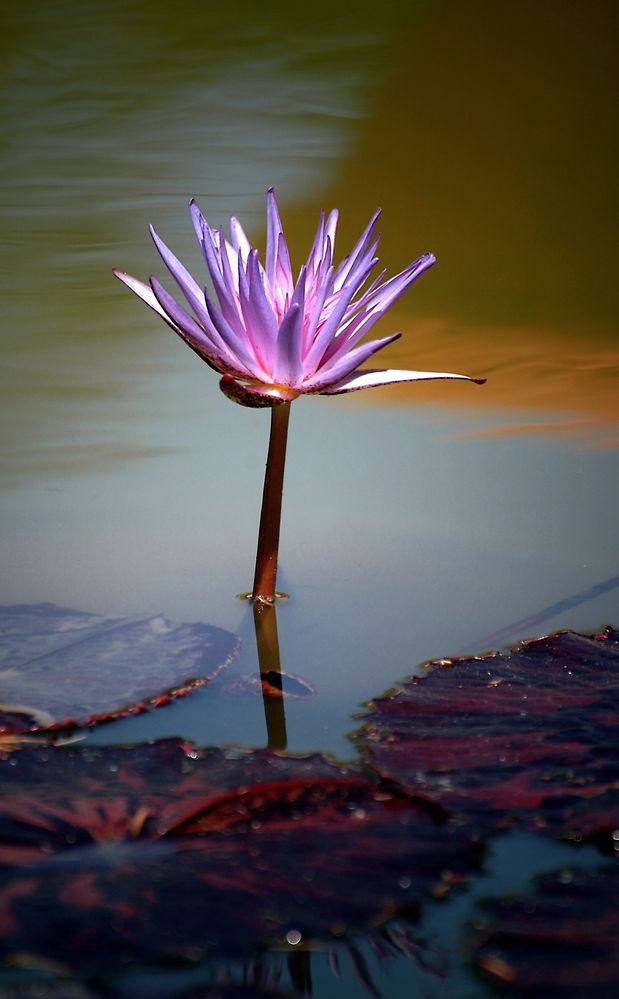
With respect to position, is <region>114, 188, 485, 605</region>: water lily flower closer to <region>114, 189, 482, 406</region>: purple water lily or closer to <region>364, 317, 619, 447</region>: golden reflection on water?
<region>114, 189, 482, 406</region>: purple water lily

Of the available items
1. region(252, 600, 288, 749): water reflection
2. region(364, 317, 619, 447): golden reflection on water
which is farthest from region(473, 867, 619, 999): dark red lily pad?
region(364, 317, 619, 447): golden reflection on water

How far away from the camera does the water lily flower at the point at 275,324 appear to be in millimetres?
983

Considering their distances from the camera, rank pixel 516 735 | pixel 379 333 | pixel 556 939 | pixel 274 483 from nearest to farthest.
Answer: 1. pixel 556 939
2. pixel 516 735
3. pixel 274 483
4. pixel 379 333

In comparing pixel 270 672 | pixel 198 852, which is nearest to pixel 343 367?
pixel 270 672

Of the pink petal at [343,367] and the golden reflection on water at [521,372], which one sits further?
the golden reflection on water at [521,372]

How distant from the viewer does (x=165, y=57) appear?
447cm

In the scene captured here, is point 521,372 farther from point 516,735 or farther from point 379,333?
point 516,735

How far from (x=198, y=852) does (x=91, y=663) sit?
14.5 inches

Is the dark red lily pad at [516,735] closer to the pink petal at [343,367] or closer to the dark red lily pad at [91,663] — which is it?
the dark red lily pad at [91,663]

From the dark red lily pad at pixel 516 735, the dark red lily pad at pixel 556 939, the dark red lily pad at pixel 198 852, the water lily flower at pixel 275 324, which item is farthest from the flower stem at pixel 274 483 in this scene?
the dark red lily pad at pixel 556 939

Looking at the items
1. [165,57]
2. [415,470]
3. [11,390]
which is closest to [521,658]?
[415,470]

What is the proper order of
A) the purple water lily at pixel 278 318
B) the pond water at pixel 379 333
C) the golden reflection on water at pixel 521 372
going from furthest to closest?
the golden reflection on water at pixel 521 372 < the pond water at pixel 379 333 < the purple water lily at pixel 278 318

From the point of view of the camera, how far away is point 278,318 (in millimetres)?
1068

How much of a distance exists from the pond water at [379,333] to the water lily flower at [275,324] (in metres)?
0.23
